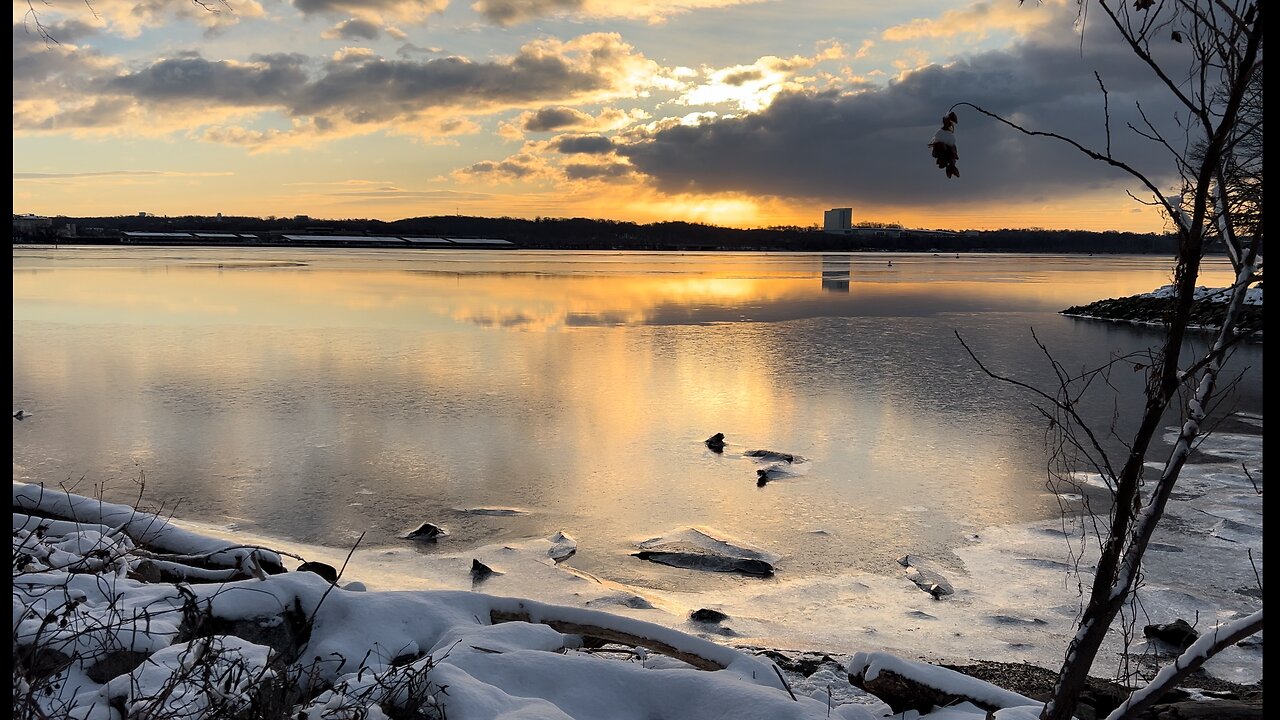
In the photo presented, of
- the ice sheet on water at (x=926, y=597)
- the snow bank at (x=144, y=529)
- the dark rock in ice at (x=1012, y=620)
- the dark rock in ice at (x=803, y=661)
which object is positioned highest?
the snow bank at (x=144, y=529)

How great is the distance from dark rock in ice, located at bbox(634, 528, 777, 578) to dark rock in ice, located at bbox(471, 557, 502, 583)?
121 centimetres

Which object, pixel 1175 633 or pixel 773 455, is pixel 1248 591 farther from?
pixel 773 455

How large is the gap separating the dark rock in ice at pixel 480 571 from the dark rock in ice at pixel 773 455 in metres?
4.42

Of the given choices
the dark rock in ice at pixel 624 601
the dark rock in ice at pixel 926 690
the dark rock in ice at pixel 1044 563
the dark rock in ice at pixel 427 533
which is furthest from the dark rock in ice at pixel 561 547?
the dark rock in ice at pixel 1044 563

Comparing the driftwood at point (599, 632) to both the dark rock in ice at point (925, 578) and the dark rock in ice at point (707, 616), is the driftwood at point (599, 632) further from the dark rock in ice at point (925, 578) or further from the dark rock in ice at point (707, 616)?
the dark rock in ice at point (925, 578)

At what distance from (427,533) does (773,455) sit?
439 cm

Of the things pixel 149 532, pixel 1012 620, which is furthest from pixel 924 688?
pixel 149 532

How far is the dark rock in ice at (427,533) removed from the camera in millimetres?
7734

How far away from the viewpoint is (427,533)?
307 inches

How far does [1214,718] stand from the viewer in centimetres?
416

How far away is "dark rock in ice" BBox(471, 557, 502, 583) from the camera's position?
→ 6853mm

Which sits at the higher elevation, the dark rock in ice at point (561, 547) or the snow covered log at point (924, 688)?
the snow covered log at point (924, 688)

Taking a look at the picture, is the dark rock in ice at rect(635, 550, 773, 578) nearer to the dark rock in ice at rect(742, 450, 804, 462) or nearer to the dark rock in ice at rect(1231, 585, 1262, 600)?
the dark rock in ice at rect(742, 450, 804, 462)

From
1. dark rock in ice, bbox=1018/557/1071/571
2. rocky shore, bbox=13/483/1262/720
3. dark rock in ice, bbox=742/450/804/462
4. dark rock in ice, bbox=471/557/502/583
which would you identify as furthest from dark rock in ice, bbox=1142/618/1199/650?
dark rock in ice, bbox=742/450/804/462
